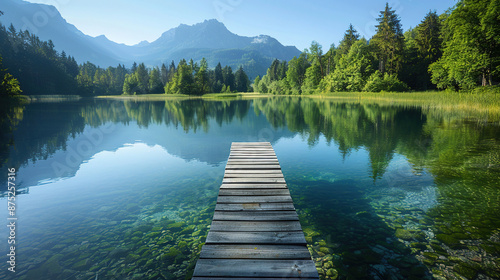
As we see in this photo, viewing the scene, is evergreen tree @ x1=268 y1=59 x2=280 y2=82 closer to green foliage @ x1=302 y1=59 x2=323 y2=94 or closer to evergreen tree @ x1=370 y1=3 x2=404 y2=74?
green foliage @ x1=302 y1=59 x2=323 y2=94

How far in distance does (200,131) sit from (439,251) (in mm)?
18073

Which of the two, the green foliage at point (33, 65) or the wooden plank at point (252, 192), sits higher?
the green foliage at point (33, 65)

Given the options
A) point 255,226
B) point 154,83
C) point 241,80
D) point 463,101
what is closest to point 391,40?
point 463,101

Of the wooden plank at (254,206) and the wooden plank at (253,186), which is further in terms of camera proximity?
the wooden plank at (253,186)

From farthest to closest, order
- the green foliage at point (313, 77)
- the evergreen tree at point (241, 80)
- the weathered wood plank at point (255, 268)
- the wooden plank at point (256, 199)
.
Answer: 1. the evergreen tree at point (241, 80)
2. the green foliage at point (313, 77)
3. the wooden plank at point (256, 199)
4. the weathered wood plank at point (255, 268)

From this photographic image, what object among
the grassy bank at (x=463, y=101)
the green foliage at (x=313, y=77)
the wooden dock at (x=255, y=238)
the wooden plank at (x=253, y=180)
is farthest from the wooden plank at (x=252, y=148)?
the green foliage at (x=313, y=77)

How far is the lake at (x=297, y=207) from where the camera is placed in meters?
4.50

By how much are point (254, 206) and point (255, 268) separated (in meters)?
1.90

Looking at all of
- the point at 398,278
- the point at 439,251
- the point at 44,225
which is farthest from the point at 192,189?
the point at 439,251

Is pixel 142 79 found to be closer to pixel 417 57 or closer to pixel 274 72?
pixel 274 72

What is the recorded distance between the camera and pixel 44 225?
6.02m

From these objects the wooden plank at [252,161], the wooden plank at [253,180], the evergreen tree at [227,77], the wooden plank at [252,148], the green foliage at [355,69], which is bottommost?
the wooden plank at [253,180]

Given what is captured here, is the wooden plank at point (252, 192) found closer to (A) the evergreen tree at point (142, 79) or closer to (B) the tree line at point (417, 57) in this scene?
(B) the tree line at point (417, 57)

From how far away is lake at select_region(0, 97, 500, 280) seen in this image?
450 centimetres
